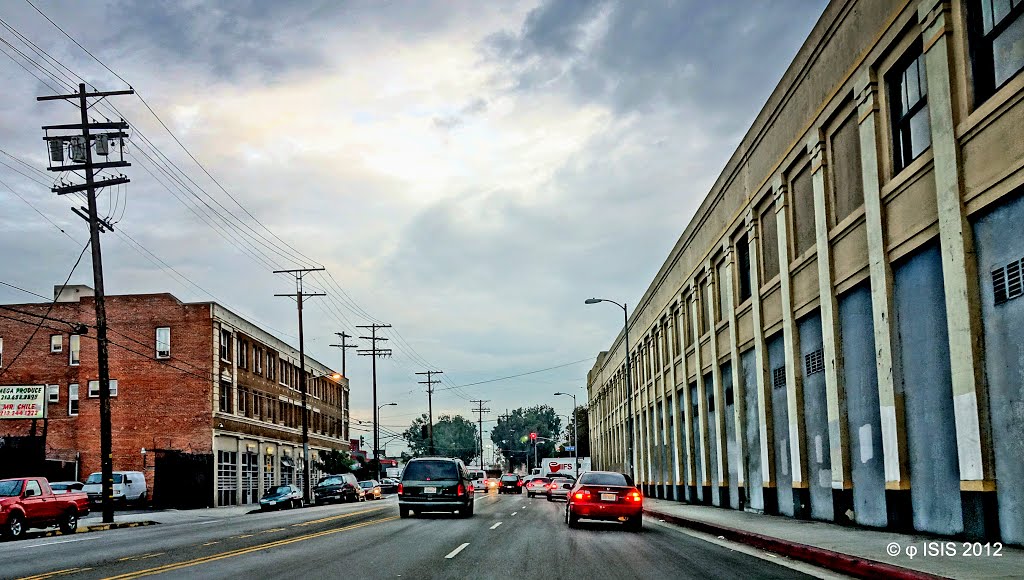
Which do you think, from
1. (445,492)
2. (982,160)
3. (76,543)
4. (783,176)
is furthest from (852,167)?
(76,543)

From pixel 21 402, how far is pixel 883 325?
42941 mm

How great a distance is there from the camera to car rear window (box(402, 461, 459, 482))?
2862 cm

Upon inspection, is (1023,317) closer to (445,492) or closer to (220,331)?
(445,492)

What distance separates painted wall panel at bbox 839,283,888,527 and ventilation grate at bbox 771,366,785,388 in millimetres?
5078

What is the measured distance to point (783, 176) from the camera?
23.9 m

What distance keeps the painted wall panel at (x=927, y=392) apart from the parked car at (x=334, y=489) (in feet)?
143

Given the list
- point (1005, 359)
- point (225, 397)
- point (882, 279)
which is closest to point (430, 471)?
point (882, 279)

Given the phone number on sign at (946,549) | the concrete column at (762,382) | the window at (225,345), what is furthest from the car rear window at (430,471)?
the window at (225,345)

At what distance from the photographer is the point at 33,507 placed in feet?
84.2

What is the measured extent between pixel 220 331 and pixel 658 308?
27825 mm

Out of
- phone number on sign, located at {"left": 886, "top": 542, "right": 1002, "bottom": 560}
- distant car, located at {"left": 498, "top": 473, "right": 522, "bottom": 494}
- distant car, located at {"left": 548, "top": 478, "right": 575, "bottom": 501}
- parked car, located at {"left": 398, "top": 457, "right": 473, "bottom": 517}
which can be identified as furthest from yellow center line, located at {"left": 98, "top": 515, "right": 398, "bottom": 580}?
distant car, located at {"left": 498, "top": 473, "right": 522, "bottom": 494}

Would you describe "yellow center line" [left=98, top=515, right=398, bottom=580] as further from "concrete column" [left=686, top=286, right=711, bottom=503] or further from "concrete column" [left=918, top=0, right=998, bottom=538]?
"concrete column" [left=686, top=286, right=711, bottom=503]

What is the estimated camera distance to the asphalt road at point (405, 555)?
12.9 metres

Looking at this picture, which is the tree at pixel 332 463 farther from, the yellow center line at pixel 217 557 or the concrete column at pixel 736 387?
the yellow center line at pixel 217 557
